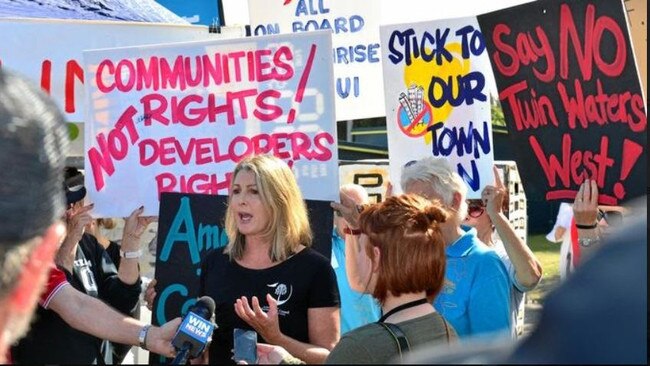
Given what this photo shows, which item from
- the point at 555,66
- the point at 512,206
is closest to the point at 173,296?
the point at 555,66

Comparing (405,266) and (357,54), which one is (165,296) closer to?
(405,266)

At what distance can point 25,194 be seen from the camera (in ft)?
3.96

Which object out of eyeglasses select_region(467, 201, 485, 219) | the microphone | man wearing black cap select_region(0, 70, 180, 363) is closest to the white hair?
eyeglasses select_region(467, 201, 485, 219)

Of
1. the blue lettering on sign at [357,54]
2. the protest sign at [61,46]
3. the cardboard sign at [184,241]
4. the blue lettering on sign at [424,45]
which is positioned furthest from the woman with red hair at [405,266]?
the blue lettering on sign at [357,54]

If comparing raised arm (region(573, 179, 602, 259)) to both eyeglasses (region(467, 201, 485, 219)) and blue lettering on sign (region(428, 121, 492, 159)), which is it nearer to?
eyeglasses (region(467, 201, 485, 219))

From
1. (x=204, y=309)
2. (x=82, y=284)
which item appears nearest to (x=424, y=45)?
(x=82, y=284)

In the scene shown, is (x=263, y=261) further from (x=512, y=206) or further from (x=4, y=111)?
(x=512, y=206)

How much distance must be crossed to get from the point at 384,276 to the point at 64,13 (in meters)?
3.41

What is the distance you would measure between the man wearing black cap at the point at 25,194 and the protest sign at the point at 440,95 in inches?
163

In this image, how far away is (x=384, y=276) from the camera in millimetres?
3158

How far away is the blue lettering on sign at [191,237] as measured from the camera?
4.57 metres

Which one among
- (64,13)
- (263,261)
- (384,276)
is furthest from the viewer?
(64,13)

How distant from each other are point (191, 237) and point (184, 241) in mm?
34

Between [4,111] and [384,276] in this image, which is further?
[384,276]
